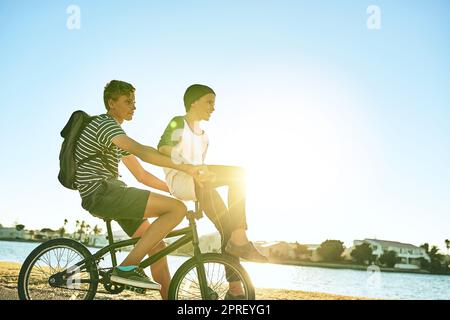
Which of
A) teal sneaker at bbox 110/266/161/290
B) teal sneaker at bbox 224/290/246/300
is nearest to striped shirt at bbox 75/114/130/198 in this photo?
teal sneaker at bbox 110/266/161/290

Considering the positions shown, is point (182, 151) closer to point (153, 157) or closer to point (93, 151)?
point (153, 157)

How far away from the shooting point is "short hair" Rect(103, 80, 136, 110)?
5.01 metres

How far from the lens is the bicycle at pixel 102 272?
15.1 feet

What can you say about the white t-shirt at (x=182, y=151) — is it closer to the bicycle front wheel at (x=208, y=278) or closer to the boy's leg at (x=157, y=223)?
the boy's leg at (x=157, y=223)

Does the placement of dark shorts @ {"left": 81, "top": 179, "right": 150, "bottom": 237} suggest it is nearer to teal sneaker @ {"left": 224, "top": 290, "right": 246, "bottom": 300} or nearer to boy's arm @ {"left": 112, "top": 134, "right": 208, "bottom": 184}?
boy's arm @ {"left": 112, "top": 134, "right": 208, "bottom": 184}

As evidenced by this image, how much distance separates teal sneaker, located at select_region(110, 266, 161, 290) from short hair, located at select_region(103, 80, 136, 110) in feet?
5.97

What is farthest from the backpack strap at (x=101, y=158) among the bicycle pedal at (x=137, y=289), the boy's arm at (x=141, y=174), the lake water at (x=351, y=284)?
the lake water at (x=351, y=284)

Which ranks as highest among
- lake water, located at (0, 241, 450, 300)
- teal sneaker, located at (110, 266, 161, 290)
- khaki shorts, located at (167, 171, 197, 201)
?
khaki shorts, located at (167, 171, 197, 201)

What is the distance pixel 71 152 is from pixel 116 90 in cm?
84

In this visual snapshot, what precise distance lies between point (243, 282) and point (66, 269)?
6.70 ft

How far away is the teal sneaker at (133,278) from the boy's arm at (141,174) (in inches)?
48.4

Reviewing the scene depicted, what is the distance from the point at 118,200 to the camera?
4.71 metres
